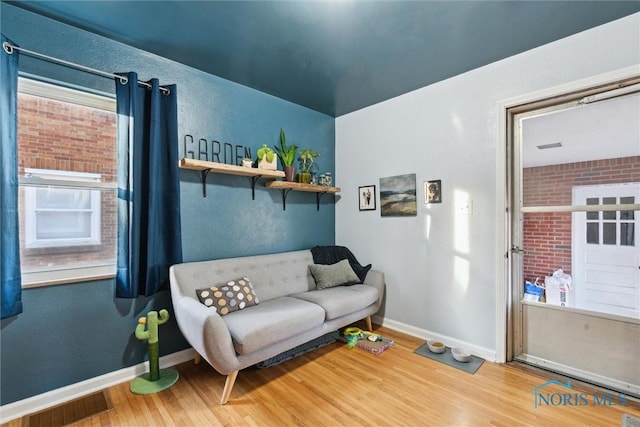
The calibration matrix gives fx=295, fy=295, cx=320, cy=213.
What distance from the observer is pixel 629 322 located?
6.61 feet

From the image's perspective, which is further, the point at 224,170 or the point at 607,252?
the point at 224,170

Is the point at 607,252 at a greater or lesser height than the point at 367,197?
lesser

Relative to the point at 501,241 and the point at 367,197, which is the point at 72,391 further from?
the point at 501,241

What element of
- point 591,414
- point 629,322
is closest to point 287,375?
point 591,414

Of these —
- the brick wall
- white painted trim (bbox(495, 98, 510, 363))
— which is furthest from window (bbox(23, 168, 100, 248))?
the brick wall

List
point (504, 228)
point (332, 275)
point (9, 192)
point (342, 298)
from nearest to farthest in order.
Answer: point (9, 192) → point (504, 228) → point (342, 298) → point (332, 275)

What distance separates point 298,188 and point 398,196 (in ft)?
3.52

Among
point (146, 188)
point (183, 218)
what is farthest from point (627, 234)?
point (146, 188)

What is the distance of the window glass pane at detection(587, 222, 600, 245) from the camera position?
7.04 ft

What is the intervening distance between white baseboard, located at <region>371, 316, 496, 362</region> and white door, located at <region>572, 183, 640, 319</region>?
777mm

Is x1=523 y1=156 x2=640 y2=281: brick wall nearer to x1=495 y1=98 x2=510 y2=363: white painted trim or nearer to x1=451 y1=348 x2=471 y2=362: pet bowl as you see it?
x1=495 y1=98 x2=510 y2=363: white painted trim

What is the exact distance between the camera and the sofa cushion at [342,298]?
253 cm

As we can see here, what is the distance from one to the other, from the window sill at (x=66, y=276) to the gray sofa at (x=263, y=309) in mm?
444

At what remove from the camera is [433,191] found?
9.42ft
